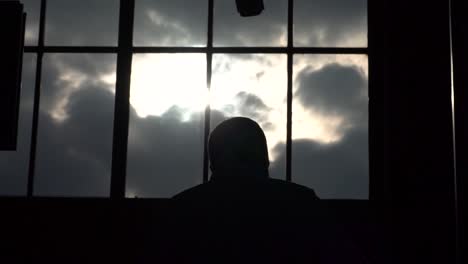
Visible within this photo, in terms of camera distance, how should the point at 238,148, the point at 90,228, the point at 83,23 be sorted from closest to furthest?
the point at 238,148, the point at 90,228, the point at 83,23

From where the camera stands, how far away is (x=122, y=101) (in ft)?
14.5

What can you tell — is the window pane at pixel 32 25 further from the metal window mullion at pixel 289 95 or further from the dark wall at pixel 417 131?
the dark wall at pixel 417 131

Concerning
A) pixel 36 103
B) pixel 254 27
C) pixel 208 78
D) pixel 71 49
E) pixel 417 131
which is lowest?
pixel 417 131

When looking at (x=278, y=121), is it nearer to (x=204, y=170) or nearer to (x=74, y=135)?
(x=204, y=170)

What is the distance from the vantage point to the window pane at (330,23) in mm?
4387

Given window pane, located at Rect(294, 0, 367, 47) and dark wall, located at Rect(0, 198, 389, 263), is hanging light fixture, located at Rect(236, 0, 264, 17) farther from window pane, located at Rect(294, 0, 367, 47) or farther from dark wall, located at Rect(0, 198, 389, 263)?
dark wall, located at Rect(0, 198, 389, 263)

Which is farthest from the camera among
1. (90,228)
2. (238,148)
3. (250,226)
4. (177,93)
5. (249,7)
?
(177,93)

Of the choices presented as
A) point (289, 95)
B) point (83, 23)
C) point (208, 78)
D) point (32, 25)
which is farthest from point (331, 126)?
point (32, 25)

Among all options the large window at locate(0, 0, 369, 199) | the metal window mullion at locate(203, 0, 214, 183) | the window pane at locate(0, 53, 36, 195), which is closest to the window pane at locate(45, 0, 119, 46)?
the large window at locate(0, 0, 369, 199)

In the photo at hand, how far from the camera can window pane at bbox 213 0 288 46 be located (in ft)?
14.5

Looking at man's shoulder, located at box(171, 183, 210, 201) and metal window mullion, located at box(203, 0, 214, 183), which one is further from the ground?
metal window mullion, located at box(203, 0, 214, 183)

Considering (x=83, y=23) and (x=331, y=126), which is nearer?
(x=331, y=126)

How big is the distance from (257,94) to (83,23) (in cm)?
139

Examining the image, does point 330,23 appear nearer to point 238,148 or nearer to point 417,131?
point 417,131
